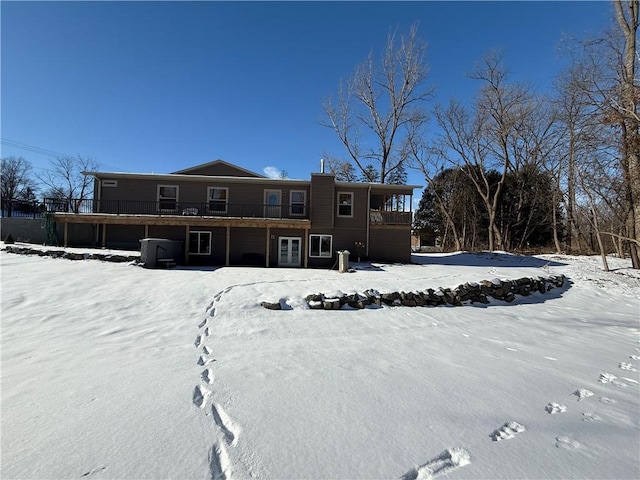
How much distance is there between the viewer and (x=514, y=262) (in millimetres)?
18281

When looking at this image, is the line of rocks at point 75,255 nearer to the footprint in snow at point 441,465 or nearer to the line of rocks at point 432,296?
the line of rocks at point 432,296

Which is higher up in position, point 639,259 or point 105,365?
point 639,259

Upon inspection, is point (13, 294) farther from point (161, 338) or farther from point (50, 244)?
point (50, 244)

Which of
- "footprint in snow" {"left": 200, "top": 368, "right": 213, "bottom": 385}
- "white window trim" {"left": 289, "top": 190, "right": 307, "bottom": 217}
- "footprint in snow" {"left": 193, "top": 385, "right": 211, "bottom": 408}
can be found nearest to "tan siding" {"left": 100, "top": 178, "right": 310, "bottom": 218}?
"white window trim" {"left": 289, "top": 190, "right": 307, "bottom": 217}

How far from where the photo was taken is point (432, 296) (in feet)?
29.1

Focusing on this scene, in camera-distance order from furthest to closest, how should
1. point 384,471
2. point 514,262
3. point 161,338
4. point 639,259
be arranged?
point 514,262 → point 639,259 → point 161,338 → point 384,471

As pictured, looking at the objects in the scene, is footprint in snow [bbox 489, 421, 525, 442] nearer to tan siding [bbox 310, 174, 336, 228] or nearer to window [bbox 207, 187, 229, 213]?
tan siding [bbox 310, 174, 336, 228]

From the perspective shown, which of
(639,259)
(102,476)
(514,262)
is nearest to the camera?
(102,476)

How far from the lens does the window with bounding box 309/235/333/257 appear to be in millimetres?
17484

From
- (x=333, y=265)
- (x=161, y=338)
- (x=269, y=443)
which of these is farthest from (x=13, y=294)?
(x=333, y=265)

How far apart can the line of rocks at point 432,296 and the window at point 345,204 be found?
→ 29.2ft

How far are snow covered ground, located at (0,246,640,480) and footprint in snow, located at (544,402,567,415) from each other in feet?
0.14

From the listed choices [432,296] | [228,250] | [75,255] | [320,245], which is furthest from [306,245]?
[75,255]

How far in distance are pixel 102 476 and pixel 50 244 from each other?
1884 centimetres
